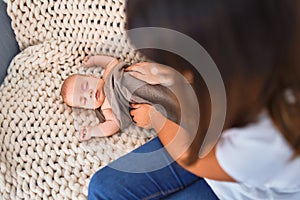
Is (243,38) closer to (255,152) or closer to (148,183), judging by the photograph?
(255,152)

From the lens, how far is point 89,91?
98 centimetres

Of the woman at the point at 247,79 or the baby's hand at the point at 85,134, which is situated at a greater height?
the woman at the point at 247,79

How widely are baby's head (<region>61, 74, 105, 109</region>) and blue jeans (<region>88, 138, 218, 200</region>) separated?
21cm

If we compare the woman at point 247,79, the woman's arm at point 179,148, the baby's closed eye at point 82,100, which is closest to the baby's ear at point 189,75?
the woman at point 247,79

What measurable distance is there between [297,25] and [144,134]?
20.9 inches

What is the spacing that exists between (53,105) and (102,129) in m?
0.13

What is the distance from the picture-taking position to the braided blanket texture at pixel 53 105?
2.82 ft

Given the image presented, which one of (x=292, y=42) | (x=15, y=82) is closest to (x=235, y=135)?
(x=292, y=42)

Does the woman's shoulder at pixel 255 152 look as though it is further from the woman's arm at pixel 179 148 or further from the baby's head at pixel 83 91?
the baby's head at pixel 83 91

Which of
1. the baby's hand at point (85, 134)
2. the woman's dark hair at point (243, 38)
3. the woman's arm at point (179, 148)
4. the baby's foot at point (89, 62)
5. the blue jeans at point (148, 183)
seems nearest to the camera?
the woman's dark hair at point (243, 38)

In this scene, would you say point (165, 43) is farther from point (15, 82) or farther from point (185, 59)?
point (15, 82)

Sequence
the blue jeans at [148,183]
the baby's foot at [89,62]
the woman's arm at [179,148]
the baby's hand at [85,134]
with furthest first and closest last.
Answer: the baby's foot at [89,62] < the baby's hand at [85,134] < the blue jeans at [148,183] < the woman's arm at [179,148]

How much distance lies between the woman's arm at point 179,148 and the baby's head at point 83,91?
0.52 ft

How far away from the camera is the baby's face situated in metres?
0.97
